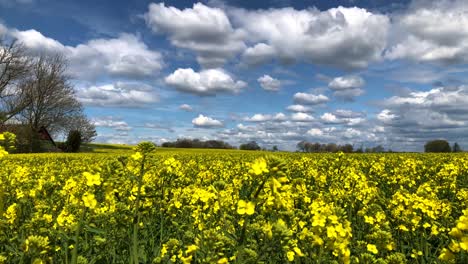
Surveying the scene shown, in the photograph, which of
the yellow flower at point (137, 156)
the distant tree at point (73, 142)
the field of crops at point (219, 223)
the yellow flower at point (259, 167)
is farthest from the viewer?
the distant tree at point (73, 142)

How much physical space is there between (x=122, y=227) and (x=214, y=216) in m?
1.29

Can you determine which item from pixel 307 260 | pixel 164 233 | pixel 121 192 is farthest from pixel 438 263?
pixel 121 192

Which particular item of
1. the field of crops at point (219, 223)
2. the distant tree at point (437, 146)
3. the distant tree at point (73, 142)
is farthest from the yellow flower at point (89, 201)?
the distant tree at point (437, 146)

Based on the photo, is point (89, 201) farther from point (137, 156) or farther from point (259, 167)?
point (259, 167)

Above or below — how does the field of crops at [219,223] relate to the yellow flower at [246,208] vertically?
below

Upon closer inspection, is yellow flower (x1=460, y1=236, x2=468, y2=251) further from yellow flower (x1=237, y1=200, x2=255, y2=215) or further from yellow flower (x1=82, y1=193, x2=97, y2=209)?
yellow flower (x1=82, y1=193, x2=97, y2=209)

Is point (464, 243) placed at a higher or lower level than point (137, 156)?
lower

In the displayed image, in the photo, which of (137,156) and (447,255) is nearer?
(447,255)

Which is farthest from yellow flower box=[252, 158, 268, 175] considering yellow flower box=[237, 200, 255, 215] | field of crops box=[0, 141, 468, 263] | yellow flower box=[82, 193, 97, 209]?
yellow flower box=[82, 193, 97, 209]

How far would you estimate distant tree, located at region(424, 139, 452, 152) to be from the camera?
58375 mm

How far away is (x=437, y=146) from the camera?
2384 inches

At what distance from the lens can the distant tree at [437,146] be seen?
192ft

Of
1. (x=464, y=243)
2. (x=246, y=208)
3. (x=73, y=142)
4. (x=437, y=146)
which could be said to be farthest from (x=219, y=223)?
(x=437, y=146)

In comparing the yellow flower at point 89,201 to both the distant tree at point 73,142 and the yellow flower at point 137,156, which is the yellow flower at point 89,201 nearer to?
the yellow flower at point 137,156
